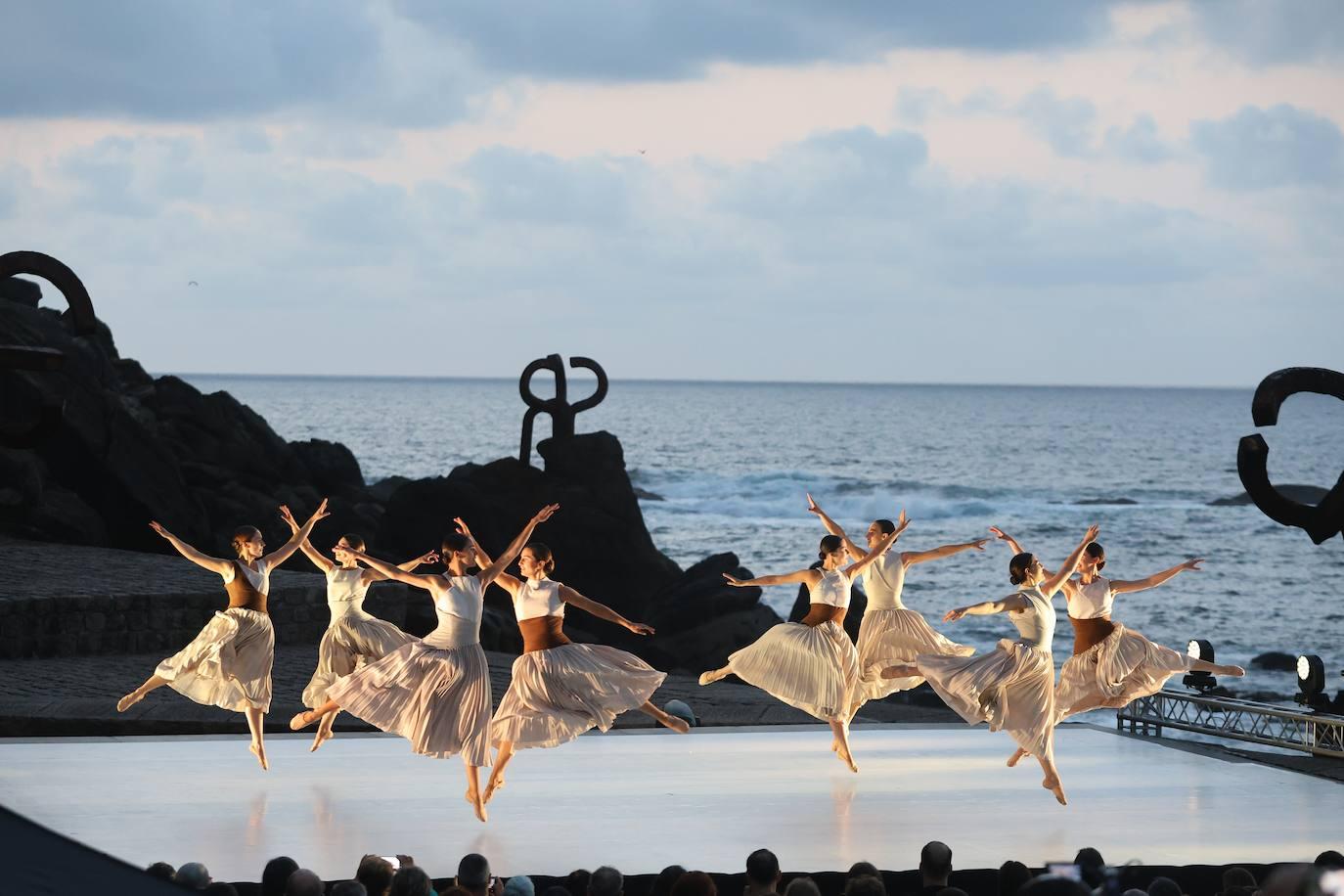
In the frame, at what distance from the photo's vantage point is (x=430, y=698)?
9.92 meters

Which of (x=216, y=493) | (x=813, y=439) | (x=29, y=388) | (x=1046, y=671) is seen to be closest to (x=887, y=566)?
(x=1046, y=671)

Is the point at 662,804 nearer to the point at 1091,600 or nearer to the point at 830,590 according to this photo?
the point at 830,590

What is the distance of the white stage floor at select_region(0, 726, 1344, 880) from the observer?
8945mm

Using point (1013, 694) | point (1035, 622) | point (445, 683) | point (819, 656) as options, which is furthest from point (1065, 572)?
point (445, 683)

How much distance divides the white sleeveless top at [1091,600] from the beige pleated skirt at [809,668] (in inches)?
63.3

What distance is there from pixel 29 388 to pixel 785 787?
16.6 meters

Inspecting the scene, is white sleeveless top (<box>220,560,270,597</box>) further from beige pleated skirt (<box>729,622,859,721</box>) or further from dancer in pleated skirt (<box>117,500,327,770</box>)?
beige pleated skirt (<box>729,622,859,721</box>)

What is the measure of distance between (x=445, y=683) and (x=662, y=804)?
1559 millimetres

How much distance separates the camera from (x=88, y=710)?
44.2ft

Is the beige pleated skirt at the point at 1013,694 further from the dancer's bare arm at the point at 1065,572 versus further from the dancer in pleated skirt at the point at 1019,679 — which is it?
the dancer's bare arm at the point at 1065,572

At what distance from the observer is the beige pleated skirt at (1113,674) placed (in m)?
11.8

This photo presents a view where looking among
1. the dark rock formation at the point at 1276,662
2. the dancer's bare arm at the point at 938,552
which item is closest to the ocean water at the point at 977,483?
the dark rock formation at the point at 1276,662

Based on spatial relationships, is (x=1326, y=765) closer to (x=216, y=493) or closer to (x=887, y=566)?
(x=887, y=566)

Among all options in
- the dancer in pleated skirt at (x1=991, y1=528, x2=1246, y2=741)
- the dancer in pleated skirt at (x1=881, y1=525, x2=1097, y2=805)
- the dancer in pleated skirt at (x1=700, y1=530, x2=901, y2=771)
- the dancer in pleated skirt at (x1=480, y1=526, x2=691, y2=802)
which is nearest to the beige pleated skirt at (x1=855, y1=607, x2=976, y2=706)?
the dancer in pleated skirt at (x1=700, y1=530, x2=901, y2=771)
